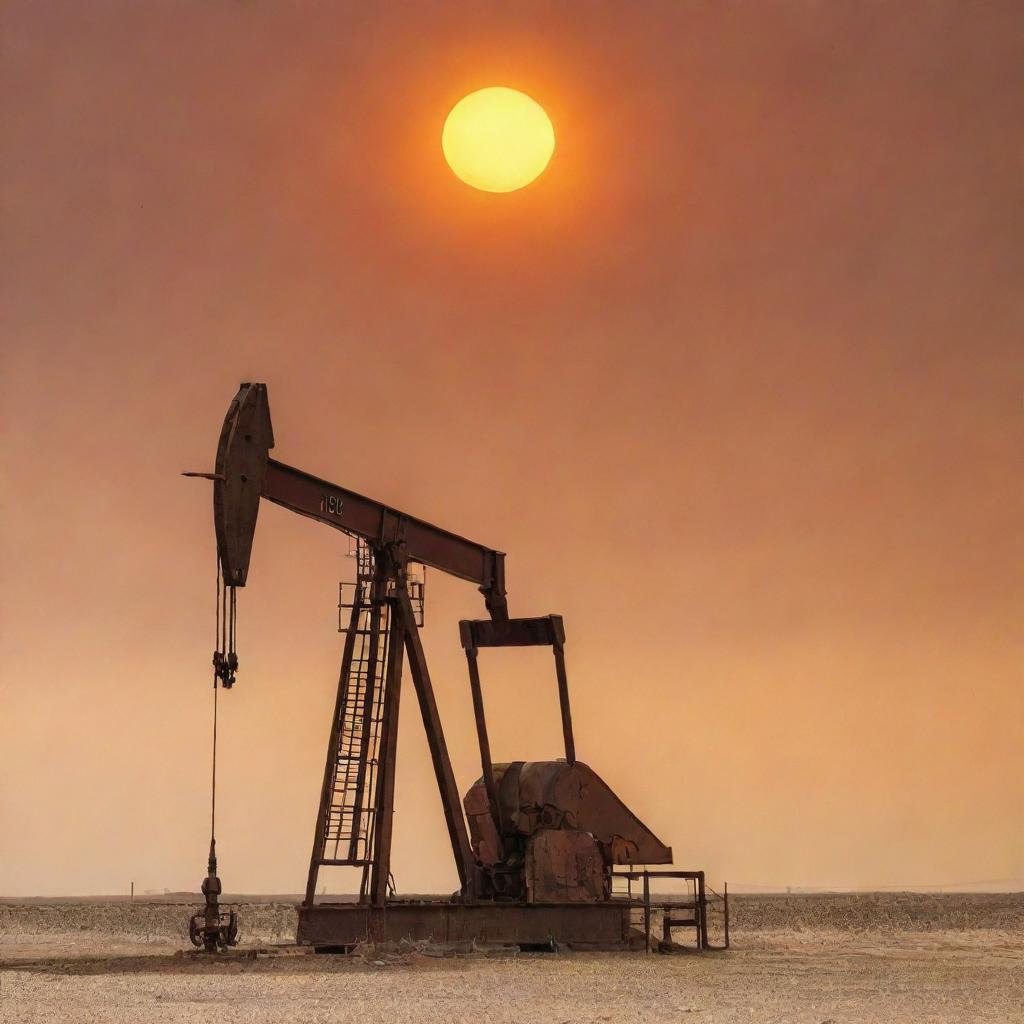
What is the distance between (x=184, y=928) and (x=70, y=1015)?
14.1m

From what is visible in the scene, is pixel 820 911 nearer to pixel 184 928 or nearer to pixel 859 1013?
pixel 184 928

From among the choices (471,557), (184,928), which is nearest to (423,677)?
(471,557)

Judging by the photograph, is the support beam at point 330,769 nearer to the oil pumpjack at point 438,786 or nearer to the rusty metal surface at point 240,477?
the oil pumpjack at point 438,786

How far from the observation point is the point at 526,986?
9664mm

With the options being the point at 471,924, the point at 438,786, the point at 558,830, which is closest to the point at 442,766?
the point at 438,786

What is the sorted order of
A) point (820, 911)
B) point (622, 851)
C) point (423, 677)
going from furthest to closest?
point (820, 911) < point (622, 851) < point (423, 677)

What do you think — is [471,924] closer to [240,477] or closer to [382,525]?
[382,525]

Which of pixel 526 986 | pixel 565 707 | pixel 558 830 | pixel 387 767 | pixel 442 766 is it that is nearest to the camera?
pixel 526 986

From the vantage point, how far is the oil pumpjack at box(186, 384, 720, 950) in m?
11.1

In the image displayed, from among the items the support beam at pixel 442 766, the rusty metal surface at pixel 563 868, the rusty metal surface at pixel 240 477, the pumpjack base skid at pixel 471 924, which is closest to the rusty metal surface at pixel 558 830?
the rusty metal surface at pixel 563 868

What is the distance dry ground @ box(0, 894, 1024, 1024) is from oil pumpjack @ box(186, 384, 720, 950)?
397mm

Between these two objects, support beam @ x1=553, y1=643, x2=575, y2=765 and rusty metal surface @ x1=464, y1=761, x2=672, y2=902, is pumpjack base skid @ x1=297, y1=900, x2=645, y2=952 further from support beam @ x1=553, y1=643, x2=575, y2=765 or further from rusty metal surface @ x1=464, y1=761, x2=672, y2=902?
support beam @ x1=553, y1=643, x2=575, y2=765

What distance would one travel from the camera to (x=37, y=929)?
20.5 metres

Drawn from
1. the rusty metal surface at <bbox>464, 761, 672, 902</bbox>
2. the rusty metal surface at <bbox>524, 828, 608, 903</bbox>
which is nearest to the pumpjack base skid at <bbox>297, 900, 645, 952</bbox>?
the rusty metal surface at <bbox>524, 828, 608, 903</bbox>
